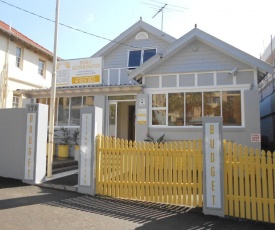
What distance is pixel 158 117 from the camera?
11539 mm

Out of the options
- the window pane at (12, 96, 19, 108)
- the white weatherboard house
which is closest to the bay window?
the white weatherboard house

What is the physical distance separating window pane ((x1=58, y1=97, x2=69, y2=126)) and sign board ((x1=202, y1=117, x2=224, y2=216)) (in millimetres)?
9839

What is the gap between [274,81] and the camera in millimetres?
14273

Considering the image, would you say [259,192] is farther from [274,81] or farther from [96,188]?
[274,81]

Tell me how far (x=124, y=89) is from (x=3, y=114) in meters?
5.52

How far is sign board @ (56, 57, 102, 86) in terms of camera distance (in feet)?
42.4

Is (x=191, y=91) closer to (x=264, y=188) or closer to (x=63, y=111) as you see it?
(x=264, y=188)

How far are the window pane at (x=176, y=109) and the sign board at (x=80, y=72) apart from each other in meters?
3.87

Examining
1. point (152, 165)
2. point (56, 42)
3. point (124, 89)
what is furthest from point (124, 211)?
point (124, 89)

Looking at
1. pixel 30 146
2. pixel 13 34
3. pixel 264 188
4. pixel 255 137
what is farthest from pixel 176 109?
pixel 13 34

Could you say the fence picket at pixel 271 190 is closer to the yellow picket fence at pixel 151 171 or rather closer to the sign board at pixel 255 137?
the yellow picket fence at pixel 151 171

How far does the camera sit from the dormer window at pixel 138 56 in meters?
16.2

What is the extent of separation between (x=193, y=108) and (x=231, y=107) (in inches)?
61.2

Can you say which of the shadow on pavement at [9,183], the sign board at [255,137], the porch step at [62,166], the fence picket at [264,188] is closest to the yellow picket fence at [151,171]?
the fence picket at [264,188]
